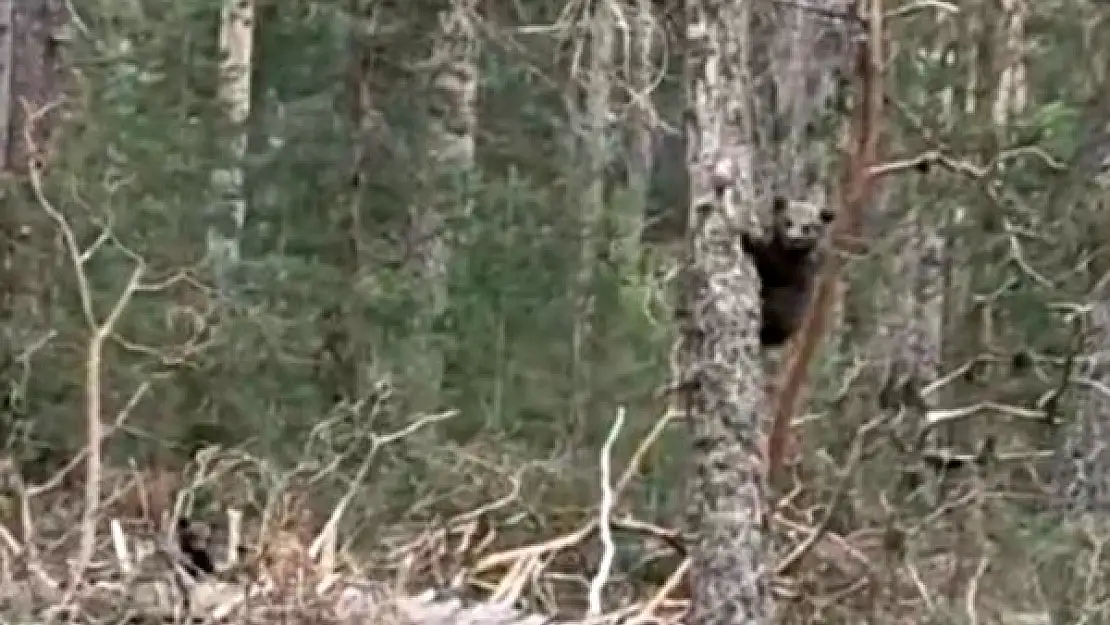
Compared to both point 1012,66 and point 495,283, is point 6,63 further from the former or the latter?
point 1012,66

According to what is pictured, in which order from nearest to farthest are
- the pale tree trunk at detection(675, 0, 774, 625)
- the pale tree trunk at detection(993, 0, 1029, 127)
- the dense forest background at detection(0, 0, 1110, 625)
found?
the pale tree trunk at detection(675, 0, 774, 625) → the dense forest background at detection(0, 0, 1110, 625) → the pale tree trunk at detection(993, 0, 1029, 127)

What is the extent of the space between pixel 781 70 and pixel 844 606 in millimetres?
2198

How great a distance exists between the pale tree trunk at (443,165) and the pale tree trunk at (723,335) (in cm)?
417

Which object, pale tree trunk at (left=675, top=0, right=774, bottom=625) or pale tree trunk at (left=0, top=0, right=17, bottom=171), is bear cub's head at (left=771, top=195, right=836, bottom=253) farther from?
pale tree trunk at (left=0, top=0, right=17, bottom=171)

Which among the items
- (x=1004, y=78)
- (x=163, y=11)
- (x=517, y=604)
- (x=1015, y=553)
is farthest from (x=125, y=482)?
(x=1004, y=78)

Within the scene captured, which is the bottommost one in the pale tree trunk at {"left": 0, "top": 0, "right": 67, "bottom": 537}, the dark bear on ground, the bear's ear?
the pale tree trunk at {"left": 0, "top": 0, "right": 67, "bottom": 537}

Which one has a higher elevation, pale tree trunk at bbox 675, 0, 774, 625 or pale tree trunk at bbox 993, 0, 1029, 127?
pale tree trunk at bbox 993, 0, 1029, 127

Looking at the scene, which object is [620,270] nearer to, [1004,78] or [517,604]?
[1004,78]

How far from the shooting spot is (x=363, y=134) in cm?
919

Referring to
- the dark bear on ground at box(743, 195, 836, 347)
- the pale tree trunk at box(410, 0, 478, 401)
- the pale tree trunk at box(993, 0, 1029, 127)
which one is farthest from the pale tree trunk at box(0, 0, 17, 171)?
the dark bear on ground at box(743, 195, 836, 347)

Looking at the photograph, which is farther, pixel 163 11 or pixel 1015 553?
pixel 163 11

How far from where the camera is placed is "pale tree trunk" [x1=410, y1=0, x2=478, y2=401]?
8547 millimetres

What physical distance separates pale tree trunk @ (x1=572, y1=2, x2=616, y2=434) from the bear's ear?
3529 mm

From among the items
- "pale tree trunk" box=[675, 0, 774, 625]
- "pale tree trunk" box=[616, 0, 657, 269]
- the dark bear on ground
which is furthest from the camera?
"pale tree trunk" box=[616, 0, 657, 269]
